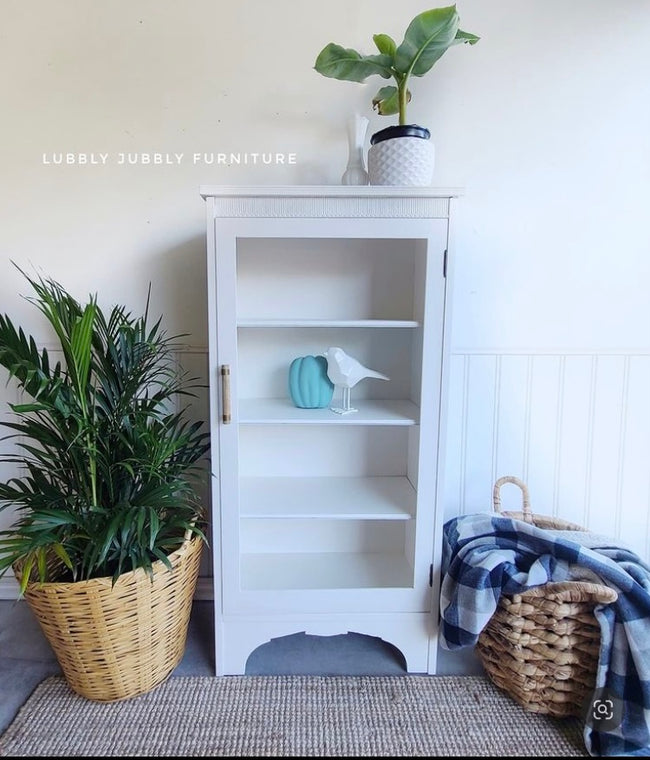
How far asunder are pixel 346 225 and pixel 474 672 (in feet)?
4.52

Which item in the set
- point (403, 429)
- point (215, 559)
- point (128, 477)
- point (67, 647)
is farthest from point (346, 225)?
point (67, 647)

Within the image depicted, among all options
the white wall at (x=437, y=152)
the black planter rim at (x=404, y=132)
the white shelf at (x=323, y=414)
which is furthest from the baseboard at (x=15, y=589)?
the black planter rim at (x=404, y=132)

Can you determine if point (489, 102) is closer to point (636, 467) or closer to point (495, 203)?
point (495, 203)

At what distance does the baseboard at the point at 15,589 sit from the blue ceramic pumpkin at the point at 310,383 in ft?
2.65

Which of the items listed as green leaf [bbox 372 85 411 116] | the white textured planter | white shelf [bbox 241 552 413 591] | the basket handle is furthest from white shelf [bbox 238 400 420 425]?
green leaf [bbox 372 85 411 116]

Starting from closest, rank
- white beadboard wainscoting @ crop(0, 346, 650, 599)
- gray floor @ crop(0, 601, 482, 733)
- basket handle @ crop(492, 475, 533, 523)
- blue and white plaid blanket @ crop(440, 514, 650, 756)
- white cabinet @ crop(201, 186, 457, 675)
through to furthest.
Result: blue and white plaid blanket @ crop(440, 514, 650, 756) < white cabinet @ crop(201, 186, 457, 675) < gray floor @ crop(0, 601, 482, 733) < basket handle @ crop(492, 475, 533, 523) < white beadboard wainscoting @ crop(0, 346, 650, 599)

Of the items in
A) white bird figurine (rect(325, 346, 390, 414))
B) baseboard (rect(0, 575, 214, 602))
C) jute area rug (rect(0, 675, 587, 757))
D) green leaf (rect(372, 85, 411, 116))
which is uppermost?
green leaf (rect(372, 85, 411, 116))

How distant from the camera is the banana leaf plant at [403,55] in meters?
1.12

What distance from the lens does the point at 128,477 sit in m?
1.20

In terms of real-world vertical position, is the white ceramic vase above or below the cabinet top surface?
above

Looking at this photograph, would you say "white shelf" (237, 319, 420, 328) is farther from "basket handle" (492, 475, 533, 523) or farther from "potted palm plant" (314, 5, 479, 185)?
"basket handle" (492, 475, 533, 523)

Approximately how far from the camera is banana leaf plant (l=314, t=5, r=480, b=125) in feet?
3.68

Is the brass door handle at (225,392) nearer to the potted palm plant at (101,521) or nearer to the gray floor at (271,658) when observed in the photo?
the potted palm plant at (101,521)

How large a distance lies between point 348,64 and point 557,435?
139 cm
